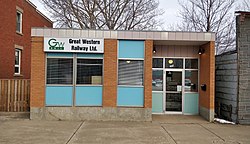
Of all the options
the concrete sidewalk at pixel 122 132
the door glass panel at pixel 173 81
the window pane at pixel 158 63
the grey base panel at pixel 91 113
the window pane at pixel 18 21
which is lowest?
the concrete sidewalk at pixel 122 132

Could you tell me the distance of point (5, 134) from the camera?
9836 mm

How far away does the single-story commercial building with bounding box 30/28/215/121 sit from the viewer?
42.2 ft

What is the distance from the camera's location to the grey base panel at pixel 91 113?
12875 millimetres

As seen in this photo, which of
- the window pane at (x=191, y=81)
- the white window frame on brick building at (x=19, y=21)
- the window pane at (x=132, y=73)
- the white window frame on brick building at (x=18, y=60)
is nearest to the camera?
the window pane at (x=132, y=73)

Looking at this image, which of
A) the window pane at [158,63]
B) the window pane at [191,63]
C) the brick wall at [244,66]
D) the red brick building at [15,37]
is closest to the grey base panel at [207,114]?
the brick wall at [244,66]

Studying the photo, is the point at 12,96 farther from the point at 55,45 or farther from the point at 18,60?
the point at 18,60

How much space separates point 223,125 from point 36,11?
63.4 feet

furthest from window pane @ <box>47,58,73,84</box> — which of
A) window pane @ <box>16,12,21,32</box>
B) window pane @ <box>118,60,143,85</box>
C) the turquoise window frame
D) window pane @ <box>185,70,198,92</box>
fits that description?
window pane @ <box>16,12,21,32</box>

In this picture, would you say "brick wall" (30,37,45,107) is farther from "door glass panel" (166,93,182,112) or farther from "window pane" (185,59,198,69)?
"window pane" (185,59,198,69)

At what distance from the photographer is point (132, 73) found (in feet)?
43.3

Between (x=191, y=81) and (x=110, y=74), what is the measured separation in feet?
14.8

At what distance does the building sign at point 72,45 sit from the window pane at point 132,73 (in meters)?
1.31

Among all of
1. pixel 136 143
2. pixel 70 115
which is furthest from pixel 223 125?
pixel 70 115

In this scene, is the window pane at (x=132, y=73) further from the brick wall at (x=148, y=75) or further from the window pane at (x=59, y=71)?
the window pane at (x=59, y=71)
